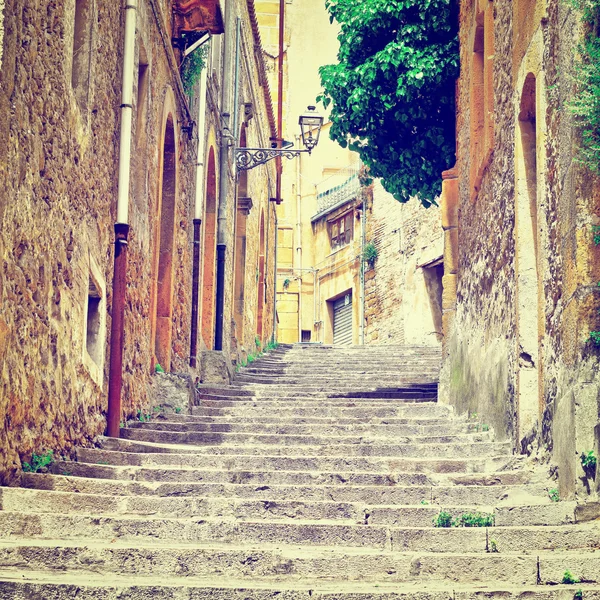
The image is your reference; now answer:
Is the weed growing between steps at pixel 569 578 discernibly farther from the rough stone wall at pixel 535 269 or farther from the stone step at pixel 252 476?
the stone step at pixel 252 476

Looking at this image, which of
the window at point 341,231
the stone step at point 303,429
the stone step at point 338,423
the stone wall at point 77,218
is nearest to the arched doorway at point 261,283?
the window at point 341,231

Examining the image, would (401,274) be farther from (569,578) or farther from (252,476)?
(569,578)

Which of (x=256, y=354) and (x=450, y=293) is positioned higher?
(x=450, y=293)

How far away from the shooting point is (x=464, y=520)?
7109 mm

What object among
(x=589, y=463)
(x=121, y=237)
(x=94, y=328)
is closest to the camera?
(x=589, y=463)

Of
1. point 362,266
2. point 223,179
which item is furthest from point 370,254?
point 223,179

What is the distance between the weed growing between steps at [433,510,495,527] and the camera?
7074 mm

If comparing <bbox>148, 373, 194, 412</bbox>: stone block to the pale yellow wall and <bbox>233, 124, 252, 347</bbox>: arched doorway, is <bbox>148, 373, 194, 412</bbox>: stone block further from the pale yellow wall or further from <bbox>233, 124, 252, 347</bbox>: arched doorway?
the pale yellow wall

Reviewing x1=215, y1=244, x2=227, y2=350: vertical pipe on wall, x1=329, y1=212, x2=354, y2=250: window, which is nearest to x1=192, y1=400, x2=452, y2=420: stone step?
x1=215, y1=244, x2=227, y2=350: vertical pipe on wall

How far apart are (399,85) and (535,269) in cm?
592

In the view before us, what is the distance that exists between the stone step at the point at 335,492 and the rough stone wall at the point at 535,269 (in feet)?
1.32

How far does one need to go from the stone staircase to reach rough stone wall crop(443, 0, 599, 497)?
0.46 metres

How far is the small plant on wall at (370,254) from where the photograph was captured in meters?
28.6

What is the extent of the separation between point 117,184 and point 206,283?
20.0 feet
